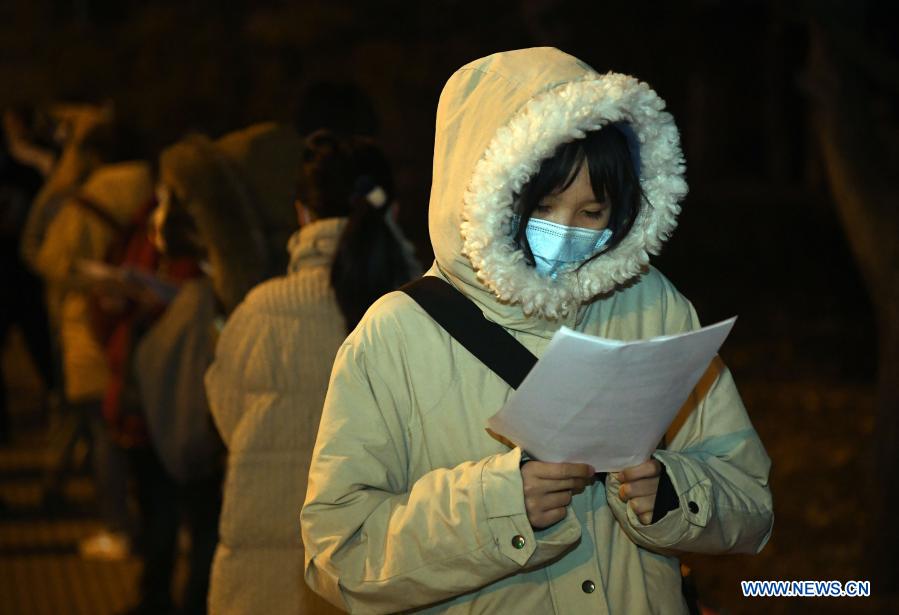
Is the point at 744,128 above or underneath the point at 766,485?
underneath

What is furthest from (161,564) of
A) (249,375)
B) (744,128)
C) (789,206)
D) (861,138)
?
(744,128)

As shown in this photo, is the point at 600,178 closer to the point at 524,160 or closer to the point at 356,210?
the point at 524,160

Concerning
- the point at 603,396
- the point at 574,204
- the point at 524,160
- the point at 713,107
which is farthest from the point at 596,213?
the point at 713,107

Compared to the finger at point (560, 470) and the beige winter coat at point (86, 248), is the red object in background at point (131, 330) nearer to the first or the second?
the beige winter coat at point (86, 248)

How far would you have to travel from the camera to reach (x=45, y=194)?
309 inches

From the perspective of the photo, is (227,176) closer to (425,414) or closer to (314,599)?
(314,599)

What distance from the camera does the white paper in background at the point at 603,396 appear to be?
6.95 feet

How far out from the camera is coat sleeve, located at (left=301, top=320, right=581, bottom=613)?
7.42 feet

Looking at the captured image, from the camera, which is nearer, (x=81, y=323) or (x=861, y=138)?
(x=861, y=138)

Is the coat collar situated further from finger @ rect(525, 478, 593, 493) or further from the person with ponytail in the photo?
finger @ rect(525, 478, 593, 493)

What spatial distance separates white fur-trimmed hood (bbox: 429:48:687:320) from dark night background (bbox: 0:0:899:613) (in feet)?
10.8

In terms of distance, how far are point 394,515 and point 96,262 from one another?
4373 mm

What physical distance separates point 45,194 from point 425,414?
598cm

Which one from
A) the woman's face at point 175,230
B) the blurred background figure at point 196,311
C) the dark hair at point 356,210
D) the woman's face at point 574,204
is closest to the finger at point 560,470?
the woman's face at point 574,204
